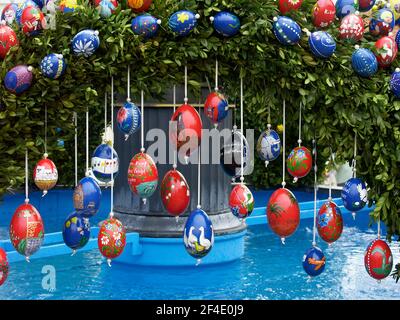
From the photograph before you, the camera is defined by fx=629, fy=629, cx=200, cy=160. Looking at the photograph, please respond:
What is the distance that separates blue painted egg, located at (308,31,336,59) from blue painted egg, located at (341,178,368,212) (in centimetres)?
73

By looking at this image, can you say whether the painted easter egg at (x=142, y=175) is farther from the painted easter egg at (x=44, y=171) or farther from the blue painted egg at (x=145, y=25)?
the blue painted egg at (x=145, y=25)

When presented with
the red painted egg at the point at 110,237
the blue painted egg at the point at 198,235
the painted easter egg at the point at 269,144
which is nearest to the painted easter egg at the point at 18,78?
the red painted egg at the point at 110,237

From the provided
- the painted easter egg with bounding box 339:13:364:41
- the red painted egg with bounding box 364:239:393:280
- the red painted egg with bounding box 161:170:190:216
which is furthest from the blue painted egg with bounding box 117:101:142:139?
the red painted egg with bounding box 364:239:393:280

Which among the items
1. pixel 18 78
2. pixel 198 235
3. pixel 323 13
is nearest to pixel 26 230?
pixel 18 78

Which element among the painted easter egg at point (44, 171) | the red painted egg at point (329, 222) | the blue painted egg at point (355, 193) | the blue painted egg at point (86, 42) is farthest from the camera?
the red painted egg at point (329, 222)

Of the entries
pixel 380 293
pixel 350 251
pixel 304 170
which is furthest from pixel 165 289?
pixel 304 170

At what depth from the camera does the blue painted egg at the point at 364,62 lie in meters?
3.20

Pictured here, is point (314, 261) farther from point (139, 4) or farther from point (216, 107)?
point (139, 4)

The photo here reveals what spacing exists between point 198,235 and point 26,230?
2.96ft

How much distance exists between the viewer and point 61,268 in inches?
300

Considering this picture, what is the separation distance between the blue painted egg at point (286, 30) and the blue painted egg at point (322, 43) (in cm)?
8

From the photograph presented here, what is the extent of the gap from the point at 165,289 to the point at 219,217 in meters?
1.67

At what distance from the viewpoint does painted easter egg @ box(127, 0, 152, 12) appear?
3.20 metres

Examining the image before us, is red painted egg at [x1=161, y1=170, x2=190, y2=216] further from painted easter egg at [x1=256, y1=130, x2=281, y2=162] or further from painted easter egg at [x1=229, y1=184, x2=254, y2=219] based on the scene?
painted easter egg at [x1=256, y1=130, x2=281, y2=162]
